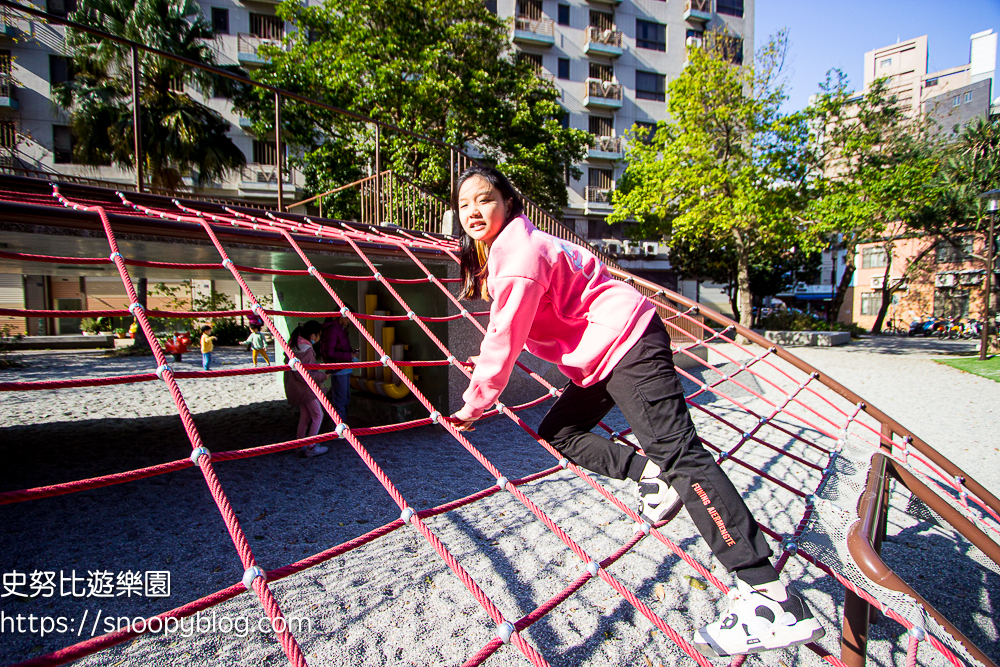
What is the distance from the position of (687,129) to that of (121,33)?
1396 cm

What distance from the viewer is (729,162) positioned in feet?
Answer: 43.2

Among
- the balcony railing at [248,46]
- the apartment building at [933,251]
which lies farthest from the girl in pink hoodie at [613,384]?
the balcony railing at [248,46]

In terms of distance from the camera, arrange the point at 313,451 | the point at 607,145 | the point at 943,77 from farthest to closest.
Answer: the point at 943,77, the point at 607,145, the point at 313,451

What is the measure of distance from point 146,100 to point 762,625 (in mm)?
15167

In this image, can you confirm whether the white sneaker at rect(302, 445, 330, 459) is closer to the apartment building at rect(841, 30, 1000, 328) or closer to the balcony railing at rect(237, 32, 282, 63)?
the apartment building at rect(841, 30, 1000, 328)

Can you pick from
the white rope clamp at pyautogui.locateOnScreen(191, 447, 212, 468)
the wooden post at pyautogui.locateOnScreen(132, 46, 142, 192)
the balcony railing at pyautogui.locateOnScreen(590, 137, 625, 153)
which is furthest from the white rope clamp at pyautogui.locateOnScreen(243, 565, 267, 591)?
the balcony railing at pyautogui.locateOnScreen(590, 137, 625, 153)

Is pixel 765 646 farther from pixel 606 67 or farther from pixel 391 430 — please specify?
pixel 606 67

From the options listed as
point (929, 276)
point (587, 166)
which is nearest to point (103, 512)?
point (587, 166)

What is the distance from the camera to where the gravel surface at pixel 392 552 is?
6.45 ft

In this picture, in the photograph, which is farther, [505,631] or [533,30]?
A: [533,30]

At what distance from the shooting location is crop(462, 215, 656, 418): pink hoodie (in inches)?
55.5

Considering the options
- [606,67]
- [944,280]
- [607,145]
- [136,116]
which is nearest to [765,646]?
[136,116]

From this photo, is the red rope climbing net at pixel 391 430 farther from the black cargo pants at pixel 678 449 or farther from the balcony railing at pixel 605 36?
the balcony railing at pixel 605 36

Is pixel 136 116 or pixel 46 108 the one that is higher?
pixel 46 108
